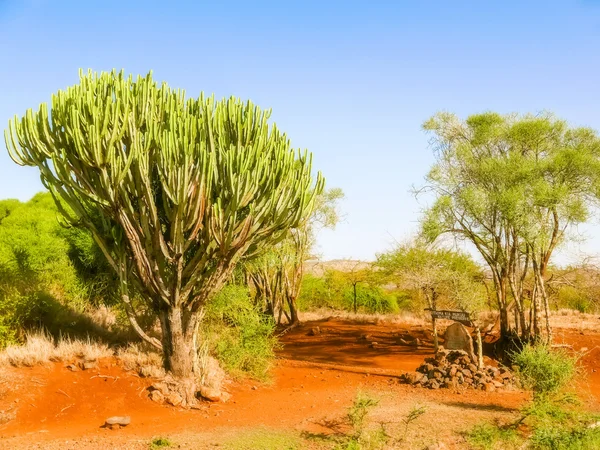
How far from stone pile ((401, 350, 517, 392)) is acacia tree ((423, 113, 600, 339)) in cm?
272

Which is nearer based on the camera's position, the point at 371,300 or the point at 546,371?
the point at 546,371

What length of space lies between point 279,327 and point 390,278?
5.61 m

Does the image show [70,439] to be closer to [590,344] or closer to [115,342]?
[115,342]

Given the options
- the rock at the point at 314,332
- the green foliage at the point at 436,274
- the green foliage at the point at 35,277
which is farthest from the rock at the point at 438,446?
the rock at the point at 314,332

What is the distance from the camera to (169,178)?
8633 mm

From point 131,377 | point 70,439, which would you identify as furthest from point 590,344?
point 70,439

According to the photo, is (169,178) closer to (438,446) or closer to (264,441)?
(264,441)

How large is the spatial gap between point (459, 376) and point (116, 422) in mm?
6562

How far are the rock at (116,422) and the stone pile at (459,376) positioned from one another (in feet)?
19.5

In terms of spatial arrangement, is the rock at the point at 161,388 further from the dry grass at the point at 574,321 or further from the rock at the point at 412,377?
the dry grass at the point at 574,321

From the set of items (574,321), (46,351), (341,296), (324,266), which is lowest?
(574,321)

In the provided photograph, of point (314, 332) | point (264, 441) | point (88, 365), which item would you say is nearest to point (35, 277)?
point (88, 365)

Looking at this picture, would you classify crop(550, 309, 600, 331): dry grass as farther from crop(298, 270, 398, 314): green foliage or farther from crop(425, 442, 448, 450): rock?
crop(425, 442, 448, 450): rock

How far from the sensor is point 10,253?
18859 mm
